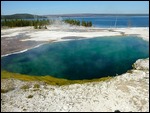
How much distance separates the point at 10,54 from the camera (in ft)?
203

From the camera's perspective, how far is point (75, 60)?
5653 cm

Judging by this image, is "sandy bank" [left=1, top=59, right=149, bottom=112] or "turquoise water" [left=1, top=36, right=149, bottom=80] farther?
"turquoise water" [left=1, top=36, right=149, bottom=80]

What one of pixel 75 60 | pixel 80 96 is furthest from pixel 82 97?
pixel 75 60

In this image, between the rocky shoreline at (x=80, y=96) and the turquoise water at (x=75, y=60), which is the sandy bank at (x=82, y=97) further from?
the turquoise water at (x=75, y=60)

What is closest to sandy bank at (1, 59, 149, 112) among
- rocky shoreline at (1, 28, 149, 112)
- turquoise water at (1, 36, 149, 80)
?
rocky shoreline at (1, 28, 149, 112)

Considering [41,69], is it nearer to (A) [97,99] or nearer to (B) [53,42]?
(A) [97,99]

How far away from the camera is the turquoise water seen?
46312 mm

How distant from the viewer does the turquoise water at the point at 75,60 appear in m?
46.3

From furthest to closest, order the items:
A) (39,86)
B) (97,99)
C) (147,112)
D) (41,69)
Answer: (41,69)
(39,86)
(97,99)
(147,112)

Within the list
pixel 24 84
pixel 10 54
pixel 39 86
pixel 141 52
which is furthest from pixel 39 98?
pixel 141 52

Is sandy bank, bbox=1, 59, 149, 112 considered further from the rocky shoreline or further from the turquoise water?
the turquoise water

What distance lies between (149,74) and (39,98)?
18606mm

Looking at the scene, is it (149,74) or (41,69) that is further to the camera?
(41,69)

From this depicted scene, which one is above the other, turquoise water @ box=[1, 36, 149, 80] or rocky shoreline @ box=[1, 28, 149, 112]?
rocky shoreline @ box=[1, 28, 149, 112]
